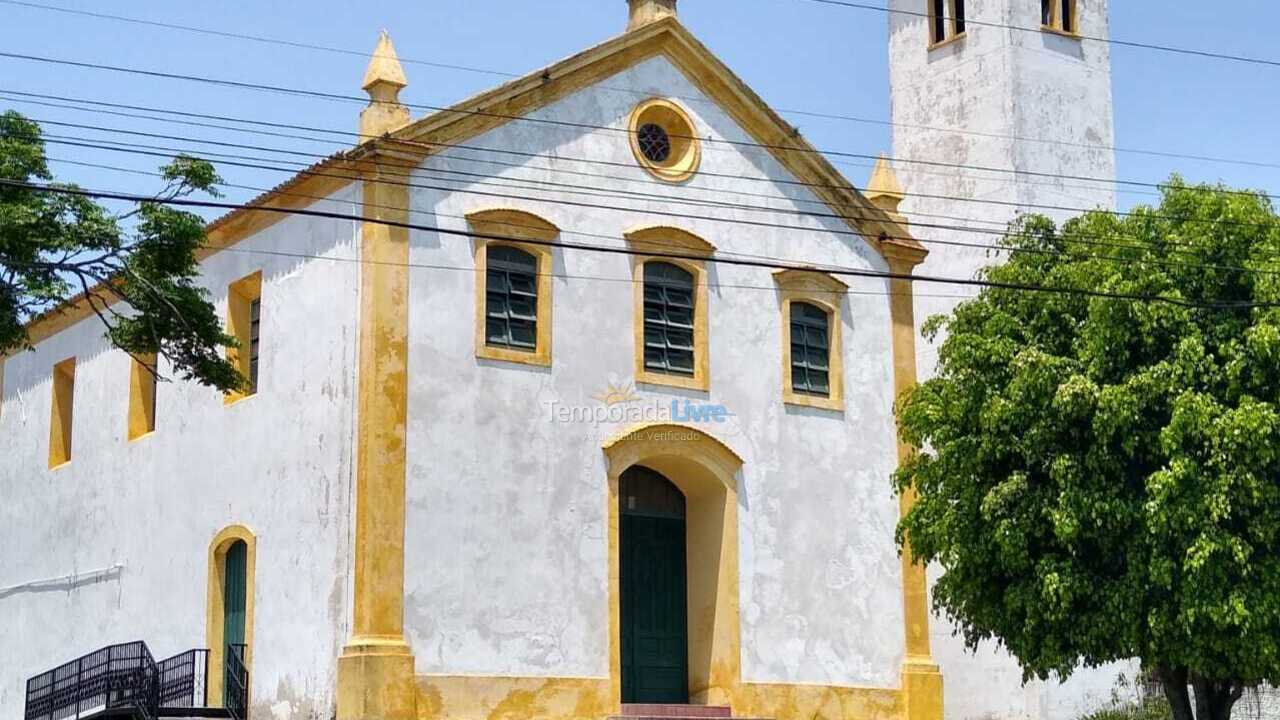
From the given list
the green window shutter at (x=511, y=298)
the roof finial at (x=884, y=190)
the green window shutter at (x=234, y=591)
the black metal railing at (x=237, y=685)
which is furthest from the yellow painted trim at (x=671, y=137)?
the black metal railing at (x=237, y=685)

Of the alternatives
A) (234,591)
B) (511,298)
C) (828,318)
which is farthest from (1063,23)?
(234,591)

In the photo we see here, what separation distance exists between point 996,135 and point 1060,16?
334 cm

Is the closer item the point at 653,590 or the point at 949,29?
the point at 653,590

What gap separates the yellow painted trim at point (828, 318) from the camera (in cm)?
2938

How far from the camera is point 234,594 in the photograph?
2778 cm

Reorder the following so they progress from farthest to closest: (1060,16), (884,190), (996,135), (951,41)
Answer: (1060,16) → (951,41) → (996,135) → (884,190)

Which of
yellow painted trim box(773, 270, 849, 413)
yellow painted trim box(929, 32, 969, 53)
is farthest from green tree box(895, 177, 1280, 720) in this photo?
yellow painted trim box(929, 32, 969, 53)

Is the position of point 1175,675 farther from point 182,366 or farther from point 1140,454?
point 182,366

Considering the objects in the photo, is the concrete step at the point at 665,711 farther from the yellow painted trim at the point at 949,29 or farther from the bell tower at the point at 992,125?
the yellow painted trim at the point at 949,29

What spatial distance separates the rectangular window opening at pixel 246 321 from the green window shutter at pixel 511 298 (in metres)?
3.86

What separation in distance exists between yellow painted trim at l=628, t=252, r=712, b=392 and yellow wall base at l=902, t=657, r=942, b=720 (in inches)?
217

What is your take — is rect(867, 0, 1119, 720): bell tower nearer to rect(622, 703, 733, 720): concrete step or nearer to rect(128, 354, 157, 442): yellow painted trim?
rect(622, 703, 733, 720): concrete step

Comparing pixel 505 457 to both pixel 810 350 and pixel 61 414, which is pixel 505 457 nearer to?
pixel 810 350

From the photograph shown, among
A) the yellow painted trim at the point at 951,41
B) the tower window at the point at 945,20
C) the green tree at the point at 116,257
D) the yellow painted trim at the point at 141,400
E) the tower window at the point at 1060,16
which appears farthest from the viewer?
the tower window at the point at 945,20
